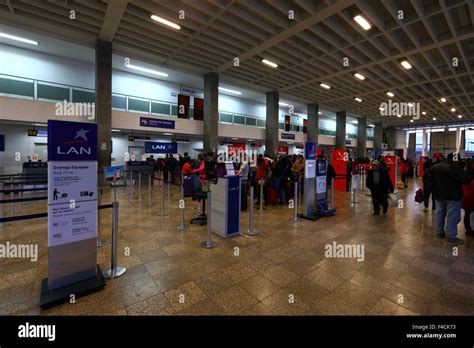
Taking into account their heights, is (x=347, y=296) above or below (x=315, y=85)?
below

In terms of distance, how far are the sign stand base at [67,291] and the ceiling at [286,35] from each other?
8092 mm

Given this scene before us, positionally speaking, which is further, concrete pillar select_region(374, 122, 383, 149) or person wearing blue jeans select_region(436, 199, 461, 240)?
concrete pillar select_region(374, 122, 383, 149)

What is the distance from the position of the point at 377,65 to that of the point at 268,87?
22.5ft

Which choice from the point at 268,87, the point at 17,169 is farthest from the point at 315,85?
the point at 17,169

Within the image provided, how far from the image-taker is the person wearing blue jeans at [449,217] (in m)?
4.16

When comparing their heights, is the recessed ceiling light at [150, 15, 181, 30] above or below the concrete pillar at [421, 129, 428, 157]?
above

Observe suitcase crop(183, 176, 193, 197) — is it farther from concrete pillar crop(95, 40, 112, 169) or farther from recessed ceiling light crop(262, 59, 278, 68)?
recessed ceiling light crop(262, 59, 278, 68)

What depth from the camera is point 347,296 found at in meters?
2.49

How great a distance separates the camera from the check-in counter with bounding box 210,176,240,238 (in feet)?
14.1

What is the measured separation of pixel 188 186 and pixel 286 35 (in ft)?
25.1

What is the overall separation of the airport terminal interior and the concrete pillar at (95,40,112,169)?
0.22ft

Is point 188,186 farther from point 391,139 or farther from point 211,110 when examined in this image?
point 391,139

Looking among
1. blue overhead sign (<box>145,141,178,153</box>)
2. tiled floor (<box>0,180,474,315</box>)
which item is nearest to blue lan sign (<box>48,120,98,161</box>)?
tiled floor (<box>0,180,474,315</box>)
